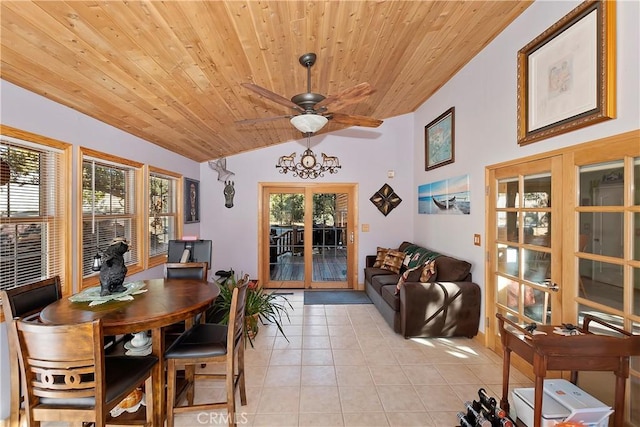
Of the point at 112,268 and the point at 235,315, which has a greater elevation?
the point at 112,268

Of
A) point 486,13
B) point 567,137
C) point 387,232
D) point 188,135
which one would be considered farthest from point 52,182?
point 387,232

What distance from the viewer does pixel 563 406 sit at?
172cm

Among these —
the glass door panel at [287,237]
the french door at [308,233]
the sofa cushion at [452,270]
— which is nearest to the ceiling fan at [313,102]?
the sofa cushion at [452,270]

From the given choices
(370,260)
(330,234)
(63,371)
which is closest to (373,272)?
(370,260)

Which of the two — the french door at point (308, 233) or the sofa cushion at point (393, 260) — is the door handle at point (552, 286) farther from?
the french door at point (308, 233)

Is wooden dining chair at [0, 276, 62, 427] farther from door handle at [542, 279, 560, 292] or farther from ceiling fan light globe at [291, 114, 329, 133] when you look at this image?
door handle at [542, 279, 560, 292]

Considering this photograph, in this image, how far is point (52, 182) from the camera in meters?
2.55

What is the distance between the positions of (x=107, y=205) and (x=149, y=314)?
2086 millimetres

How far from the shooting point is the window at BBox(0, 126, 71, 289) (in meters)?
2.17

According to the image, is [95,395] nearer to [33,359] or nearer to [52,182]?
[33,359]

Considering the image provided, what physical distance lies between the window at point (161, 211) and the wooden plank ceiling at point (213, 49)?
89cm

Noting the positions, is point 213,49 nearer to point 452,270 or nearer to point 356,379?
Answer: point 356,379

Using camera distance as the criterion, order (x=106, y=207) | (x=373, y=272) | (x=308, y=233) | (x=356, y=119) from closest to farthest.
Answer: (x=356, y=119)
(x=106, y=207)
(x=373, y=272)
(x=308, y=233)

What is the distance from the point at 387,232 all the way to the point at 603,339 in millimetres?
3915
